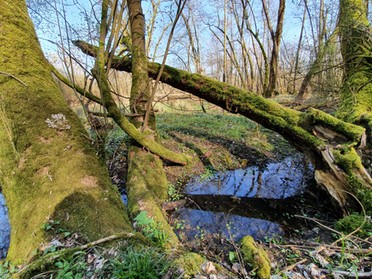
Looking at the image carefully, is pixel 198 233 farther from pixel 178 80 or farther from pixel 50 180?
pixel 178 80

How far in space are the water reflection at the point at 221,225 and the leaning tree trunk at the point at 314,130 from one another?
1278 millimetres

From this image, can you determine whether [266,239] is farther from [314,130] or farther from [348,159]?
[314,130]

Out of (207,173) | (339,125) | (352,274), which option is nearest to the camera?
(352,274)

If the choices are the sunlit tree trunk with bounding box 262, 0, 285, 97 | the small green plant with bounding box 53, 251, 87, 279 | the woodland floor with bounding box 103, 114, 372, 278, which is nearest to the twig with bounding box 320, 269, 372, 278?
the woodland floor with bounding box 103, 114, 372, 278

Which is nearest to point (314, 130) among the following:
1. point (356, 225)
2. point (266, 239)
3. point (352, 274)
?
point (356, 225)

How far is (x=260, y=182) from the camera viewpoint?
4.82 metres

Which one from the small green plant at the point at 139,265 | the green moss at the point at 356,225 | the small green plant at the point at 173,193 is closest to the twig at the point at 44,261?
the small green plant at the point at 139,265

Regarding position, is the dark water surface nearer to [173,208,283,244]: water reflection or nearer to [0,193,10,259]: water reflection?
[173,208,283,244]: water reflection

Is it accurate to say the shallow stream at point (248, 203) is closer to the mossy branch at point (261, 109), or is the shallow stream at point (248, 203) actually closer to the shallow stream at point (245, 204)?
the shallow stream at point (245, 204)

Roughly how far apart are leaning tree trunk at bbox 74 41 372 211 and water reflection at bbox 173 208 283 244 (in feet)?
4.19

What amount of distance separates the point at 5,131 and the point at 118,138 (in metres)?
4.11

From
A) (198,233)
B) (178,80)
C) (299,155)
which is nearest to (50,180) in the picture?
(198,233)

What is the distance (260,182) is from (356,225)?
220cm

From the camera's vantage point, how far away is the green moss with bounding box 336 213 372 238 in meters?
2.52
